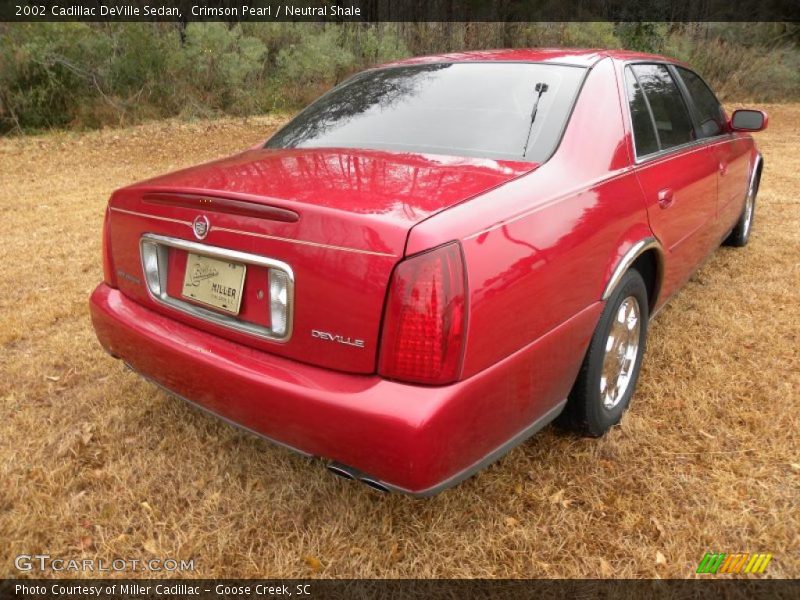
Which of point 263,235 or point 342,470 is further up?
point 263,235

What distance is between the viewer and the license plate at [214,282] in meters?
1.88

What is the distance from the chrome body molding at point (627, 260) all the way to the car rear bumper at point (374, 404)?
131mm

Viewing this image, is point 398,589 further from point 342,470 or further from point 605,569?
point 605,569

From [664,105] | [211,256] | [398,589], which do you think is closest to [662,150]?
[664,105]

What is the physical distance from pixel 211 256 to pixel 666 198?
194 centimetres

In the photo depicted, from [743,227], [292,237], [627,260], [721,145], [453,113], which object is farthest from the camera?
[743,227]

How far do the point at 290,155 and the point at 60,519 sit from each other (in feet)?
5.02

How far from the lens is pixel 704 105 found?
3701mm

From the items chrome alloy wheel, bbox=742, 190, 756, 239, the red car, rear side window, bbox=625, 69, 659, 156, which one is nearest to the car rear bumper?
the red car

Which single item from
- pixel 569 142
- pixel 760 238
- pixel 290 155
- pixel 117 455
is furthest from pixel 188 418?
pixel 760 238

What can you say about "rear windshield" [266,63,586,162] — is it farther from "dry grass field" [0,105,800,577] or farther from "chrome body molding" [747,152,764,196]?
"chrome body molding" [747,152,764,196]

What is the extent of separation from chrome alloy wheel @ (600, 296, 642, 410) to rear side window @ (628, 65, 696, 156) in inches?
27.0

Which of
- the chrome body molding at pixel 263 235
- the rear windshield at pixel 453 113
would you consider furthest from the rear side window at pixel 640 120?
the chrome body molding at pixel 263 235

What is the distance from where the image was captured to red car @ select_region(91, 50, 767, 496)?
163 cm
